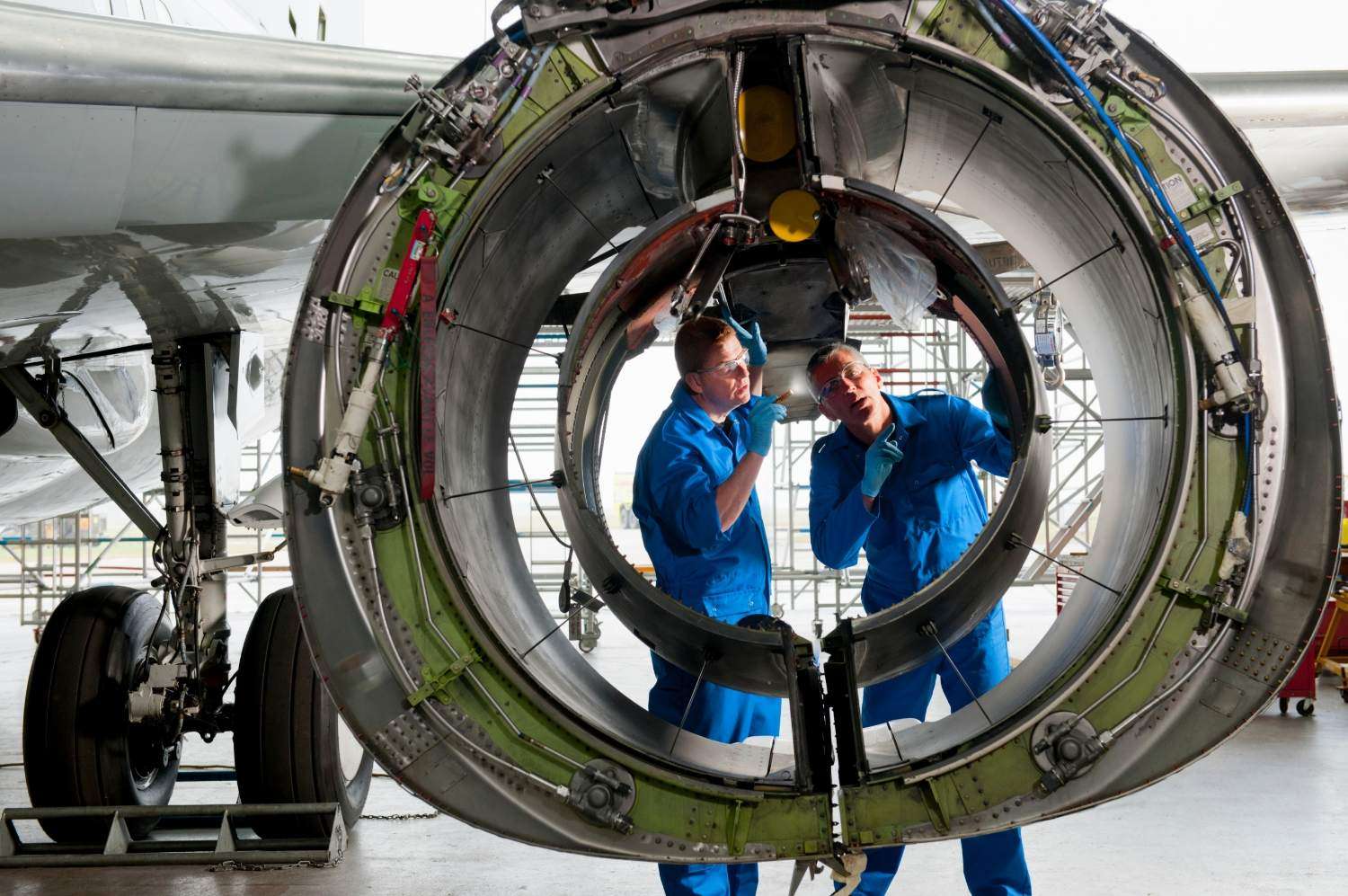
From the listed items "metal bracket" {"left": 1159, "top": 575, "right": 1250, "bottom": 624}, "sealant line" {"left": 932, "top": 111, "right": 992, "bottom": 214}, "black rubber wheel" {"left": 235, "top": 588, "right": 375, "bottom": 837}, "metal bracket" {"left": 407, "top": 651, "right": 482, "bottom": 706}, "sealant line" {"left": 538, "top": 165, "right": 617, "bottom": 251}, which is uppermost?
"sealant line" {"left": 932, "top": 111, "right": 992, "bottom": 214}

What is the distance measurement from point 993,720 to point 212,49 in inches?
84.3

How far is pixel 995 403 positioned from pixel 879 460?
1.30 feet

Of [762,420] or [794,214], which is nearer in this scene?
[794,214]

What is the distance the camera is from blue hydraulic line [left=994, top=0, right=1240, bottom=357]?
202 centimetres

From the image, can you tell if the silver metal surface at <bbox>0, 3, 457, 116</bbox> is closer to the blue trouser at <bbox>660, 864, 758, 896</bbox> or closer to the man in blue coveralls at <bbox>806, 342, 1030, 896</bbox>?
the man in blue coveralls at <bbox>806, 342, 1030, 896</bbox>

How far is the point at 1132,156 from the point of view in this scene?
2.04m

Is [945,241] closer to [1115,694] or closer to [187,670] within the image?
[1115,694]

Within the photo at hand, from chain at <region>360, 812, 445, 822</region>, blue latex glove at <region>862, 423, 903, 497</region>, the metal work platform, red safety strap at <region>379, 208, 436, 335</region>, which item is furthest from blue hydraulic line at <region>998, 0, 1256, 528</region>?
chain at <region>360, 812, 445, 822</region>

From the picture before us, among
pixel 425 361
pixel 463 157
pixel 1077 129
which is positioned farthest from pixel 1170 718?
pixel 463 157

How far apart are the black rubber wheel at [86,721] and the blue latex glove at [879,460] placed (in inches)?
102

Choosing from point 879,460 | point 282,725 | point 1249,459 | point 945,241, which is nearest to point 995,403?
point 879,460

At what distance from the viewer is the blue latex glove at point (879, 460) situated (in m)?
3.54

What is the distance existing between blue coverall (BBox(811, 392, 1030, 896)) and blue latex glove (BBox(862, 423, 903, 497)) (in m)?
0.10

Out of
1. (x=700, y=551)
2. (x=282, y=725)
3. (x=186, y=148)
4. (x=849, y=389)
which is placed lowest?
(x=282, y=725)
